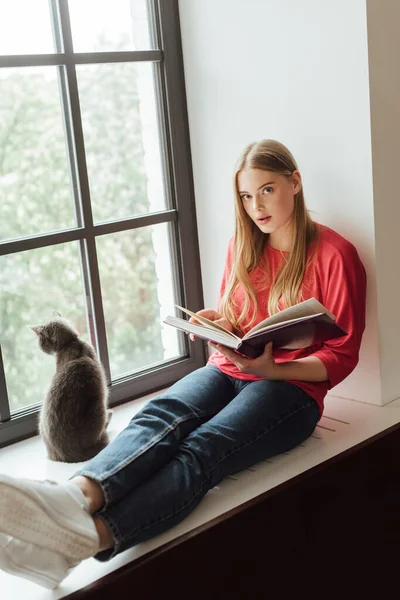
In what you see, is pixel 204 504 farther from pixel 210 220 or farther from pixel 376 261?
pixel 210 220

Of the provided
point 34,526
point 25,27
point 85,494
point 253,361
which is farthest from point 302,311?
point 25,27

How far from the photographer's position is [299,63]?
1917 mm

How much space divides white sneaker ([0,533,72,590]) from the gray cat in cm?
41

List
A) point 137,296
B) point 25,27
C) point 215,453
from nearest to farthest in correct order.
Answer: point 215,453 < point 25,27 < point 137,296

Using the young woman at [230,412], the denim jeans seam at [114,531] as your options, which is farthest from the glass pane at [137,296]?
the denim jeans seam at [114,531]

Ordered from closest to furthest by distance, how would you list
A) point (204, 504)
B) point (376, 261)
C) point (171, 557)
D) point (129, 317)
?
point (171, 557)
point (204, 504)
point (376, 261)
point (129, 317)

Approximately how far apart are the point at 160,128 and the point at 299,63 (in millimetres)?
479

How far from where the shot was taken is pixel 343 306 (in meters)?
1.77

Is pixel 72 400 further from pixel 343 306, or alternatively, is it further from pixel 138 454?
pixel 343 306

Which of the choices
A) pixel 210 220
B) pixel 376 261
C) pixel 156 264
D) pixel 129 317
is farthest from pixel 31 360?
pixel 376 261

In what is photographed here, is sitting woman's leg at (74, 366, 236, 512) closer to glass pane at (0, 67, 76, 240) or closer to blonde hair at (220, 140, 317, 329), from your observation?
blonde hair at (220, 140, 317, 329)

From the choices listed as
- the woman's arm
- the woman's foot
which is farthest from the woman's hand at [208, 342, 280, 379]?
the woman's foot

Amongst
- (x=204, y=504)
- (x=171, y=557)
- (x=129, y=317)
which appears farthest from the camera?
(x=129, y=317)

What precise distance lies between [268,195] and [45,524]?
0.91 metres
